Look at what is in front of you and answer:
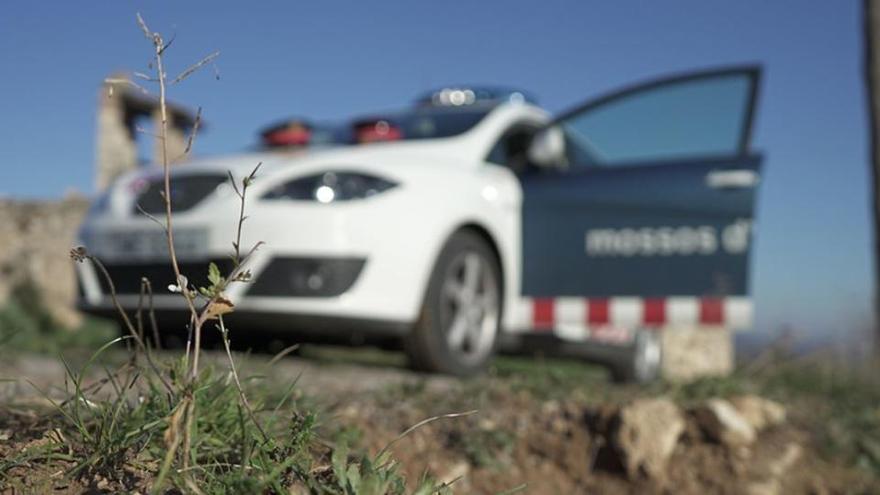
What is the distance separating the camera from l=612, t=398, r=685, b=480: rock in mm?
2664

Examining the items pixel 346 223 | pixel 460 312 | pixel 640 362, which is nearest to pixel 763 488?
pixel 460 312

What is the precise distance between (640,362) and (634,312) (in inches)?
59.7

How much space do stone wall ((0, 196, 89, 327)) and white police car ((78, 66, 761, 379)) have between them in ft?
19.0

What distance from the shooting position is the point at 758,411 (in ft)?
10.6

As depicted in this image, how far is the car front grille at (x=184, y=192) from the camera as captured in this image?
384 centimetres

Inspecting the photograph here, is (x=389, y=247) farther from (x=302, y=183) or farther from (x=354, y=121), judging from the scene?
(x=354, y=121)

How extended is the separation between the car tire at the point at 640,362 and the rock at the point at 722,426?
8.87 feet

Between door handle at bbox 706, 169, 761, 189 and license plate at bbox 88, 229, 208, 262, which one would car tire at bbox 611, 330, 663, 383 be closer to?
door handle at bbox 706, 169, 761, 189

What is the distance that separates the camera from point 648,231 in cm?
453

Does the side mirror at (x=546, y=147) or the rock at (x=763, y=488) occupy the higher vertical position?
the side mirror at (x=546, y=147)

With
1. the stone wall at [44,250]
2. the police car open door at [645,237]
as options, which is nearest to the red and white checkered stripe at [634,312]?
the police car open door at [645,237]

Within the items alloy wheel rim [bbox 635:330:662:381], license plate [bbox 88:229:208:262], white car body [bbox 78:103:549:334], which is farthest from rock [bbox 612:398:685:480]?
alloy wheel rim [bbox 635:330:662:381]

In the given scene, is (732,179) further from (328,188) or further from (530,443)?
(530,443)

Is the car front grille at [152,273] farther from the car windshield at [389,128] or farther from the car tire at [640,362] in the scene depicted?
the car tire at [640,362]
